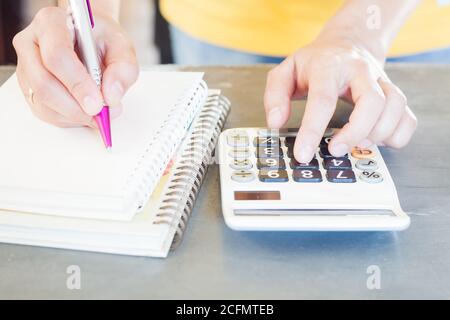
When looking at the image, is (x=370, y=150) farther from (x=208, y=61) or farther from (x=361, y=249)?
(x=208, y=61)

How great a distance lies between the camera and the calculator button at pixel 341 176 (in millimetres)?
481

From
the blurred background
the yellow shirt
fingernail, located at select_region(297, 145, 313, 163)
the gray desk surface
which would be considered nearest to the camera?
the gray desk surface

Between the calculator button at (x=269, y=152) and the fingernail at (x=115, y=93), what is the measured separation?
0.12m

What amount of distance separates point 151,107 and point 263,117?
5.3 inches

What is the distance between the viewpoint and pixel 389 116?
537 millimetres

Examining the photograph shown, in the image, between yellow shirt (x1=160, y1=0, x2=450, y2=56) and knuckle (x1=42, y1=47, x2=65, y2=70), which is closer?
knuckle (x1=42, y1=47, x2=65, y2=70)

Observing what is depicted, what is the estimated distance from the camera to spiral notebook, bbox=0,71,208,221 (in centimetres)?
43

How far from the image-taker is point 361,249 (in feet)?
1.44

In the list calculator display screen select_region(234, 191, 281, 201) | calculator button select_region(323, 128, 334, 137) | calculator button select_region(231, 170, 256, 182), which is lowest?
calculator button select_region(323, 128, 334, 137)

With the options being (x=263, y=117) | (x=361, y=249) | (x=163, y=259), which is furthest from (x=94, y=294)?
(x=263, y=117)

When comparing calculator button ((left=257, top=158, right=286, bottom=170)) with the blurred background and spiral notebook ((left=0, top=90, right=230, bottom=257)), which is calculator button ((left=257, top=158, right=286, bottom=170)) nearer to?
spiral notebook ((left=0, top=90, right=230, bottom=257))

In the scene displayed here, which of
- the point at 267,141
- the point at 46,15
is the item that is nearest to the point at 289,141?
the point at 267,141

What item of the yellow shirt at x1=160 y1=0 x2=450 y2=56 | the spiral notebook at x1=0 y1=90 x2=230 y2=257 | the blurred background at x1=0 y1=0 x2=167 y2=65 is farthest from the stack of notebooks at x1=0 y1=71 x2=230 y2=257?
the blurred background at x1=0 y1=0 x2=167 y2=65

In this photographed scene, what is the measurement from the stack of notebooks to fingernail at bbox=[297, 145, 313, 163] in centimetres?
8
